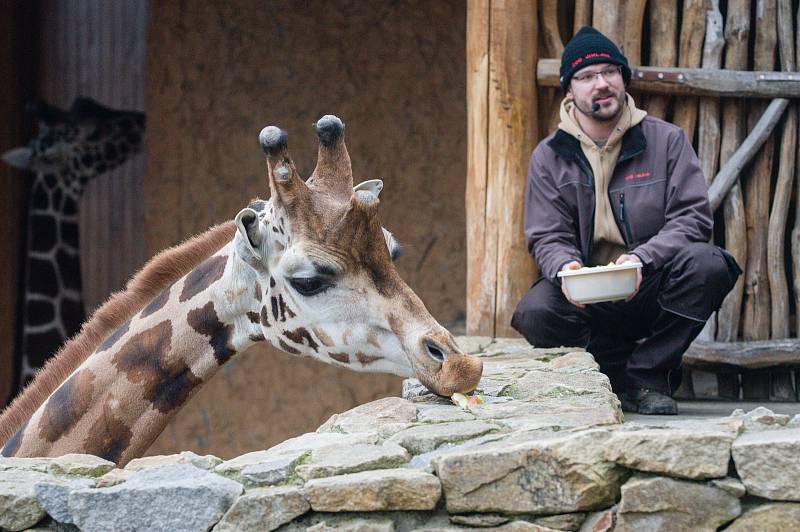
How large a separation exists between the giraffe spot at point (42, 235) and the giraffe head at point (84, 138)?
404 millimetres

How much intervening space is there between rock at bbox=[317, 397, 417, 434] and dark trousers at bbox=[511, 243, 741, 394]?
4.53 feet

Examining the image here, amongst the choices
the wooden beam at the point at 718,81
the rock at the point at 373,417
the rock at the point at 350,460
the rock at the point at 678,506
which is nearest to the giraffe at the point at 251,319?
the rock at the point at 373,417

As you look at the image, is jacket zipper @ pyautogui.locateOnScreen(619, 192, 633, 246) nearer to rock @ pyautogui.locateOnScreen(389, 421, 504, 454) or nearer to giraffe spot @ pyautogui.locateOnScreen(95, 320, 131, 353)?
rock @ pyautogui.locateOnScreen(389, 421, 504, 454)

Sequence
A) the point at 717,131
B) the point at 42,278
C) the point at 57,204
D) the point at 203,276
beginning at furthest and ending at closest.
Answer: the point at 57,204, the point at 42,278, the point at 717,131, the point at 203,276

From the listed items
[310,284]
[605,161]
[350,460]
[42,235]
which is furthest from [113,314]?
[42,235]

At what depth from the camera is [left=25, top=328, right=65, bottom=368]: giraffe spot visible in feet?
30.3

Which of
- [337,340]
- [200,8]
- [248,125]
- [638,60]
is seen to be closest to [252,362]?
[248,125]

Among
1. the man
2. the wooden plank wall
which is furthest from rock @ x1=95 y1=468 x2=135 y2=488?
the wooden plank wall

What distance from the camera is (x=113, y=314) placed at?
4.50m

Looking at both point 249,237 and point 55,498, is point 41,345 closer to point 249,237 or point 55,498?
point 249,237

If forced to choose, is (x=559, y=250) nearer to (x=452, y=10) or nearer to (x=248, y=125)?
(x=452, y=10)

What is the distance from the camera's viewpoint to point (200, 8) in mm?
8789

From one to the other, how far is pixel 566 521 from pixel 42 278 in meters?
7.21

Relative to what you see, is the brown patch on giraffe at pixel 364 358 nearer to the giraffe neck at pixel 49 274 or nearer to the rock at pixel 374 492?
the rock at pixel 374 492
